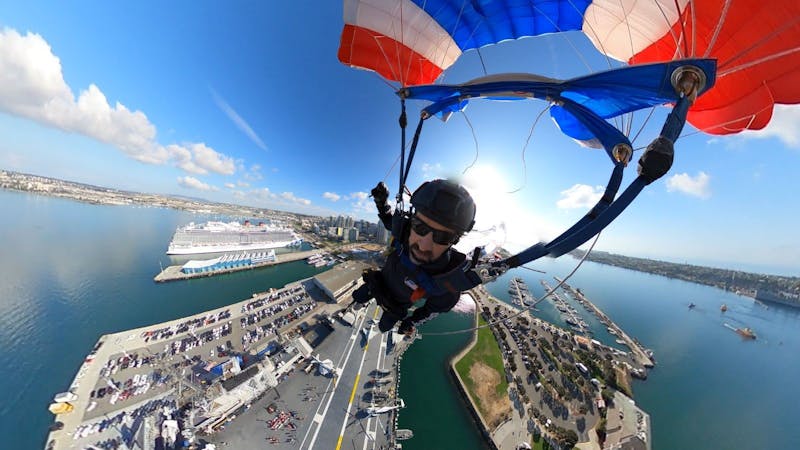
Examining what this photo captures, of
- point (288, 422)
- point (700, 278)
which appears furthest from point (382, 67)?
point (700, 278)

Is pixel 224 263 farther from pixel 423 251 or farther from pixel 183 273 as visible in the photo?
pixel 423 251

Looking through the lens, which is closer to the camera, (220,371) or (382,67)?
(382,67)

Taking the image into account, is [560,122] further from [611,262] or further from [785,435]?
[611,262]

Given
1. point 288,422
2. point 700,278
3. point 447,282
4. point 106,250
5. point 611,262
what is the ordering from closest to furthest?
point 447,282 < point 288,422 < point 106,250 < point 700,278 < point 611,262

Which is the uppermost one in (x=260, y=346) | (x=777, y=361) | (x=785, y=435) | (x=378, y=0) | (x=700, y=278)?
(x=378, y=0)

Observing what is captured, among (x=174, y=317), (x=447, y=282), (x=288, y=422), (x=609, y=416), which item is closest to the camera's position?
(x=447, y=282)

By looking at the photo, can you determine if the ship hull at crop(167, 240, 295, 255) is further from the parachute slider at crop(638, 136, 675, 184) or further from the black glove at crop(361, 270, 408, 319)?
the parachute slider at crop(638, 136, 675, 184)
